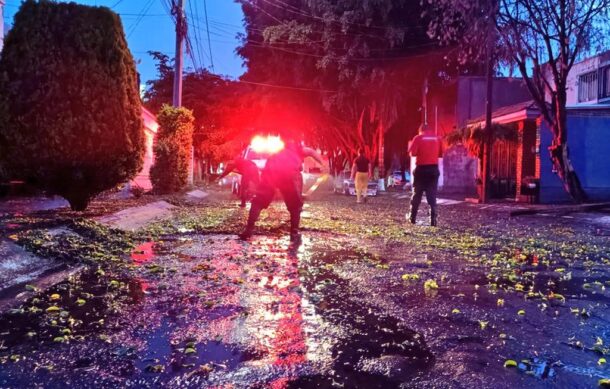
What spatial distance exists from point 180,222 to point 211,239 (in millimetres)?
2802

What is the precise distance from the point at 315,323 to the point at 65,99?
23.3 feet

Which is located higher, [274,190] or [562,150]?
[562,150]

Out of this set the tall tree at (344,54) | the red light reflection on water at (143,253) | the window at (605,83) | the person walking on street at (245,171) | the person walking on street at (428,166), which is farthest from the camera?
the tall tree at (344,54)

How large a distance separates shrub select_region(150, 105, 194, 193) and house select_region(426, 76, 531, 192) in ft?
49.0

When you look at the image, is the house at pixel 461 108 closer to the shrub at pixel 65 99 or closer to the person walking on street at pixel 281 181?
the person walking on street at pixel 281 181

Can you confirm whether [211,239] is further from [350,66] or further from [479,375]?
[350,66]

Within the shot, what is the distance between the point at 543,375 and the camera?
316 centimetres

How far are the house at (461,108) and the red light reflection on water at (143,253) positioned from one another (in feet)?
77.4

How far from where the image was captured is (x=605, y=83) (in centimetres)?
2689

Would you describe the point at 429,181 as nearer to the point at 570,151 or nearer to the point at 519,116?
the point at 519,116

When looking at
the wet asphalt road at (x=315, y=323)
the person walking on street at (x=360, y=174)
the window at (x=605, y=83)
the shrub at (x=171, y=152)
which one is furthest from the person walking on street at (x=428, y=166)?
the window at (x=605, y=83)

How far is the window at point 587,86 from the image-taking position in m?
27.8

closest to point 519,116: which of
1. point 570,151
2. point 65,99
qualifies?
point 570,151

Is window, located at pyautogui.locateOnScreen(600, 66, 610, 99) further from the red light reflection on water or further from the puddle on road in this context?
the puddle on road
